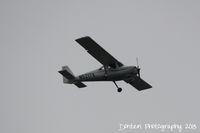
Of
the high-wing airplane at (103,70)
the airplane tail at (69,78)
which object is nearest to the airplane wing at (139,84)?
the high-wing airplane at (103,70)

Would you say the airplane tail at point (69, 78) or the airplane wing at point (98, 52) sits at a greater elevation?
the airplane wing at point (98, 52)

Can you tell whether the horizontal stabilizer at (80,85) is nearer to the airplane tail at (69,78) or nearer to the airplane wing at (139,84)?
the airplane tail at (69,78)

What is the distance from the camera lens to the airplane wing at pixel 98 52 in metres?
37.4

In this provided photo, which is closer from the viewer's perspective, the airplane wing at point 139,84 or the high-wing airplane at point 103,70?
the high-wing airplane at point 103,70

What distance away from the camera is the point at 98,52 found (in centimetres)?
3819

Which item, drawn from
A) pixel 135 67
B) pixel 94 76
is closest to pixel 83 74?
pixel 94 76

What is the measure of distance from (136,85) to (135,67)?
4037 millimetres

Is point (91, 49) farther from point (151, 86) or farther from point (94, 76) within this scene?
point (151, 86)

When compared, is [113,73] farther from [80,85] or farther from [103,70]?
[80,85]

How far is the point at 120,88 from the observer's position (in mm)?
39125

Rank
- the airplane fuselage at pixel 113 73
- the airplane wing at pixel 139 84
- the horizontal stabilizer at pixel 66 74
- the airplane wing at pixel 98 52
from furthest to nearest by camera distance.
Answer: the airplane wing at pixel 139 84 < the horizontal stabilizer at pixel 66 74 < the airplane fuselage at pixel 113 73 < the airplane wing at pixel 98 52

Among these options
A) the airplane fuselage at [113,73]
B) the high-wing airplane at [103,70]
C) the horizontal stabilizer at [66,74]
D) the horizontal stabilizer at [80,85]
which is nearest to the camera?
the high-wing airplane at [103,70]

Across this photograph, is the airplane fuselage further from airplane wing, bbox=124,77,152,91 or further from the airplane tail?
airplane wing, bbox=124,77,152,91

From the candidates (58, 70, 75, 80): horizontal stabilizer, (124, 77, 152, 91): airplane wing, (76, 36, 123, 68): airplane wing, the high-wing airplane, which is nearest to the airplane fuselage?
the high-wing airplane
